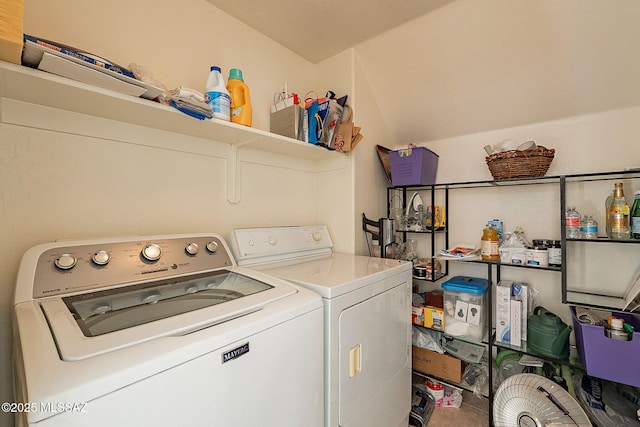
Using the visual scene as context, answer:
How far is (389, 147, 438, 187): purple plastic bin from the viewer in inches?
74.3

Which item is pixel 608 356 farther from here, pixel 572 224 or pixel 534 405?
pixel 572 224

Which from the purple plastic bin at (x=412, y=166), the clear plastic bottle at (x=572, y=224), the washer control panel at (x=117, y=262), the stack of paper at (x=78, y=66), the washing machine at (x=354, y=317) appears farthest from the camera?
the purple plastic bin at (x=412, y=166)

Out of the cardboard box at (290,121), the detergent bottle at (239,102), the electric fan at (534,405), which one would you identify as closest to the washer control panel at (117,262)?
the detergent bottle at (239,102)

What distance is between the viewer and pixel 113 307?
0.84 metres

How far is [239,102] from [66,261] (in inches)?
39.7

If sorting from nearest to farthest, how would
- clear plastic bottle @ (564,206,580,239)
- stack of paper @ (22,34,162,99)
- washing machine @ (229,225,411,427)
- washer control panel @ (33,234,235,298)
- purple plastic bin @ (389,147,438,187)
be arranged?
stack of paper @ (22,34,162,99) → washer control panel @ (33,234,235,298) → washing machine @ (229,225,411,427) → clear plastic bottle @ (564,206,580,239) → purple plastic bin @ (389,147,438,187)

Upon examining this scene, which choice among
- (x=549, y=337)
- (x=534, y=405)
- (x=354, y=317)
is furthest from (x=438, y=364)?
(x=354, y=317)

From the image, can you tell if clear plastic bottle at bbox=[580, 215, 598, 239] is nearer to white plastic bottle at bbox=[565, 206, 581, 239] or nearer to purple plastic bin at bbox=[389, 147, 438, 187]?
white plastic bottle at bbox=[565, 206, 581, 239]

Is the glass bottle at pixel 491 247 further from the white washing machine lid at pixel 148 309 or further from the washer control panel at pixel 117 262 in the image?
the washer control panel at pixel 117 262

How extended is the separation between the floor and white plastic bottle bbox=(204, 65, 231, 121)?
2221 mm

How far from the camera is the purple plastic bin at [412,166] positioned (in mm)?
1888

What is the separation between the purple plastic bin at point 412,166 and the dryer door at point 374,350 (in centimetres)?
82

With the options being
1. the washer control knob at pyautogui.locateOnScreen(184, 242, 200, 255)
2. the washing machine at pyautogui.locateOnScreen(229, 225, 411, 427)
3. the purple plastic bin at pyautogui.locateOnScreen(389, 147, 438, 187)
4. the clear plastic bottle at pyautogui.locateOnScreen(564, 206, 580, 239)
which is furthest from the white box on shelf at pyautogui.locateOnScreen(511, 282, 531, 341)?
the washer control knob at pyautogui.locateOnScreen(184, 242, 200, 255)

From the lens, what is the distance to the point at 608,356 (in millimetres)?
1269
